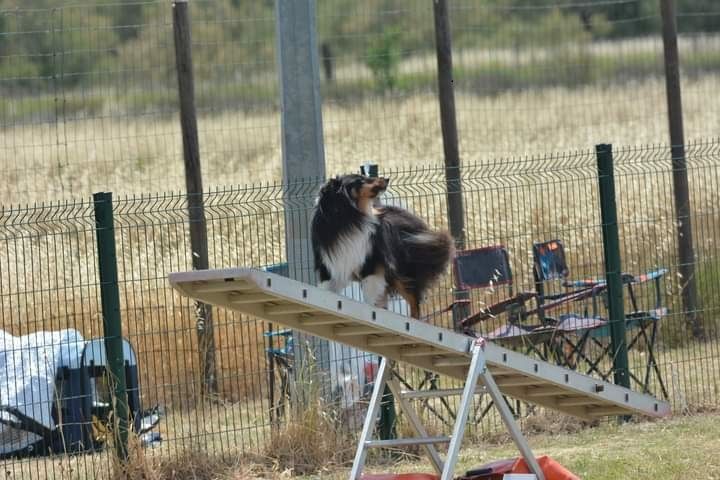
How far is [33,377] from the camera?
8805mm

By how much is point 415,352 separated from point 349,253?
1.06 metres

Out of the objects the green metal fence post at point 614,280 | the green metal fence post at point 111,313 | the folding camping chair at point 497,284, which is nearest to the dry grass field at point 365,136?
the green metal fence post at point 111,313

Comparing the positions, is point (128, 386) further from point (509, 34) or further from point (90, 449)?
point (509, 34)

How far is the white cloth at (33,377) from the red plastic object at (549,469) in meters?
3.40

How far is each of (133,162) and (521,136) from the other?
818cm

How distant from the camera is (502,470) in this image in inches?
271

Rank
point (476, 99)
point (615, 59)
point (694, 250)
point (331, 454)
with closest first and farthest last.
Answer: point (331, 454)
point (694, 250)
point (476, 99)
point (615, 59)

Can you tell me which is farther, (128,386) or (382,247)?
(128,386)

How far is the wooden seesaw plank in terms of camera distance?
582 centimetres

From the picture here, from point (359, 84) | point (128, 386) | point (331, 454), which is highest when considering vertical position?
point (359, 84)

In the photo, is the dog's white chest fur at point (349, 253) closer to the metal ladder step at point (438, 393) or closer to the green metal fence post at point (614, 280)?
the metal ladder step at point (438, 393)

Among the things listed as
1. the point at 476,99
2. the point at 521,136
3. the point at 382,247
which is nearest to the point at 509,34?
the point at 476,99

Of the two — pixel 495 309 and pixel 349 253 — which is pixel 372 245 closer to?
pixel 349 253

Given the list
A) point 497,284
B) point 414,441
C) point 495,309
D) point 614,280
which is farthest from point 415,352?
point 614,280
